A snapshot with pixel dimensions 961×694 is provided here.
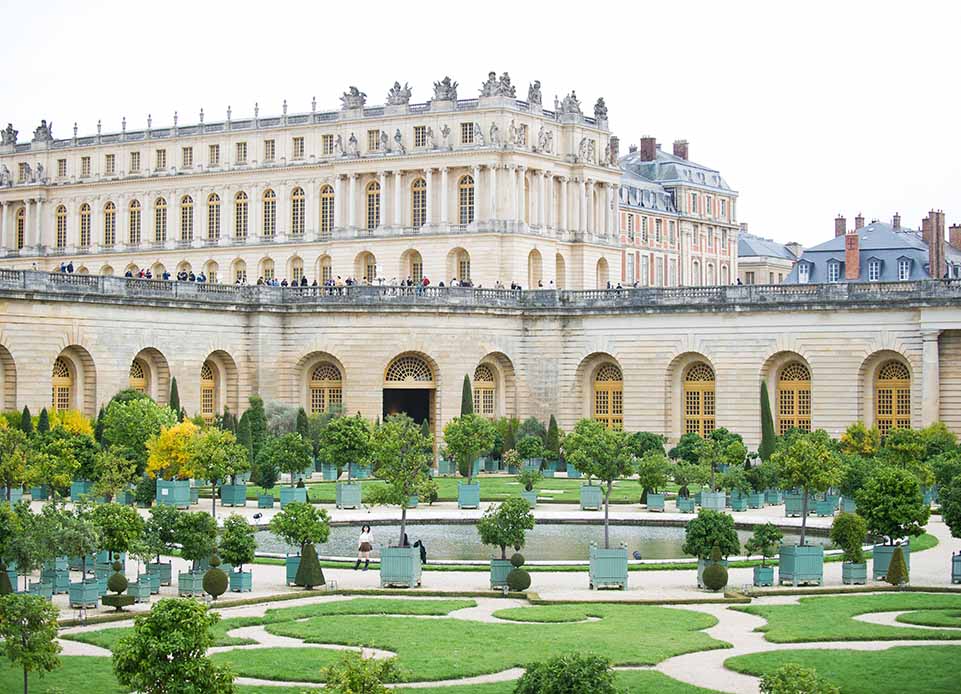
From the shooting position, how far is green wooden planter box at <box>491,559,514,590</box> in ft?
114

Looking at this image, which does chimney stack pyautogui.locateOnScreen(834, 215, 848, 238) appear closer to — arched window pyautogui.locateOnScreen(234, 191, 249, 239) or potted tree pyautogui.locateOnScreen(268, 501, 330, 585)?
arched window pyautogui.locateOnScreen(234, 191, 249, 239)

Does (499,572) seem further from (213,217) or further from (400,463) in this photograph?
(213,217)

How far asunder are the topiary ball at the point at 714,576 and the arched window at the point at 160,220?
209 feet

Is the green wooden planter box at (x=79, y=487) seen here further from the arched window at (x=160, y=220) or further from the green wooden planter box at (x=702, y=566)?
the arched window at (x=160, y=220)

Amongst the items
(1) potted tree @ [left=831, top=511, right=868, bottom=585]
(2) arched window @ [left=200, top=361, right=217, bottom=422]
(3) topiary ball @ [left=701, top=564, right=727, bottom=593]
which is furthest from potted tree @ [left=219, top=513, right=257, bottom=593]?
(2) arched window @ [left=200, top=361, right=217, bottom=422]

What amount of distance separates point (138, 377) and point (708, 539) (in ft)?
110

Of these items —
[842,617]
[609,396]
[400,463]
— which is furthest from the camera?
[609,396]

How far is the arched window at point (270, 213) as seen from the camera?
90188 millimetres

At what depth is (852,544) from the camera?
35.6 metres

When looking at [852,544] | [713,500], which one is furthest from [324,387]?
[852,544]

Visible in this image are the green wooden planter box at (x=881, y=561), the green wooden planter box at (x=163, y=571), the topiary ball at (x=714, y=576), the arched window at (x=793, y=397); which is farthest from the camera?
the arched window at (x=793, y=397)

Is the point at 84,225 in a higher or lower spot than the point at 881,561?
higher

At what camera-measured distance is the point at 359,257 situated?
8712 cm

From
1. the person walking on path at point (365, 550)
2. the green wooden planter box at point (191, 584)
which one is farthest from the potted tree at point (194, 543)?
the person walking on path at point (365, 550)
